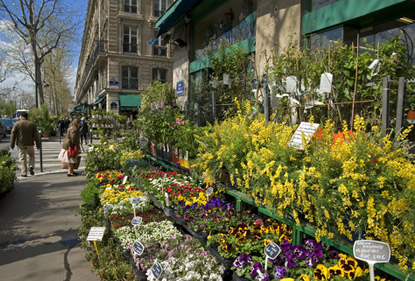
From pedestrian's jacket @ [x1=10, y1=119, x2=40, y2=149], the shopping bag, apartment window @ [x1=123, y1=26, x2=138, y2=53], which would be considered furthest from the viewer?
apartment window @ [x1=123, y1=26, x2=138, y2=53]

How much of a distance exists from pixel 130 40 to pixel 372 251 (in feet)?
90.4

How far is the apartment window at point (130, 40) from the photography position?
84.9ft

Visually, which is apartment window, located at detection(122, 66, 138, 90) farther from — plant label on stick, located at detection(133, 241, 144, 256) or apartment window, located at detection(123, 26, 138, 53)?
plant label on stick, located at detection(133, 241, 144, 256)

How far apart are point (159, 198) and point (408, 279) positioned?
9.49 ft

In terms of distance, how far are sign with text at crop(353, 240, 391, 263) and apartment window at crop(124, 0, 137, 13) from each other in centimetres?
2844

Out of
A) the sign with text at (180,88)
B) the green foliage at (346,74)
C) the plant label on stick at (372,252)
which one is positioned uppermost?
the sign with text at (180,88)

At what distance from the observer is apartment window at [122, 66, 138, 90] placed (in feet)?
84.0

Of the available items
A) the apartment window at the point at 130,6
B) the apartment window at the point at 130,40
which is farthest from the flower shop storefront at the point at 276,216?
the apartment window at the point at 130,6

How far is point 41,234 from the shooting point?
4453 millimetres

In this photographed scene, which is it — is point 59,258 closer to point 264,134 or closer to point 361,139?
point 264,134

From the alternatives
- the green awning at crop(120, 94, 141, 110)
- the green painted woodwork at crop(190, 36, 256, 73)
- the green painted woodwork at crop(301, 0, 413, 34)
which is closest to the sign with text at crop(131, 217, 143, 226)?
the green painted woodwork at crop(301, 0, 413, 34)

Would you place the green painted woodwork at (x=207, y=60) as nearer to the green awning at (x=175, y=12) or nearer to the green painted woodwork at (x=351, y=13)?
the green awning at (x=175, y=12)

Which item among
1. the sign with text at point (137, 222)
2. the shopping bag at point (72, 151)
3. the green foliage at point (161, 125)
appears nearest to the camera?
the sign with text at point (137, 222)

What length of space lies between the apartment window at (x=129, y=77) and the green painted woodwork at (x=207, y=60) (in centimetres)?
1834
